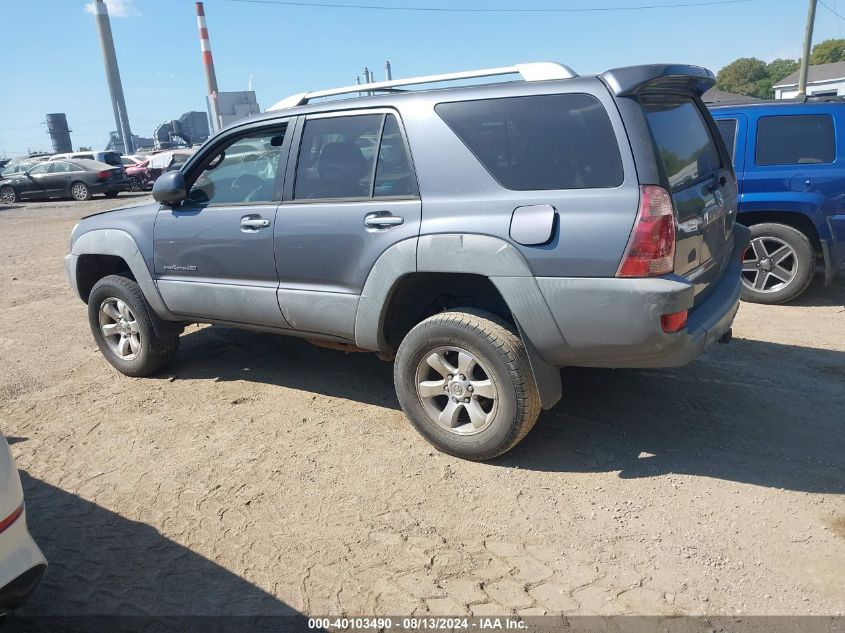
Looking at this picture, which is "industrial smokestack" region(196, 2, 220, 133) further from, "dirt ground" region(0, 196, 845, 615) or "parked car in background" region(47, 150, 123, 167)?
"dirt ground" region(0, 196, 845, 615)

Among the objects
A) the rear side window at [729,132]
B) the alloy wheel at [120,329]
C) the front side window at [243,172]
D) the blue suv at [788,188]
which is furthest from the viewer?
the rear side window at [729,132]

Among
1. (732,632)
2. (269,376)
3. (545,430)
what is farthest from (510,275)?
(269,376)

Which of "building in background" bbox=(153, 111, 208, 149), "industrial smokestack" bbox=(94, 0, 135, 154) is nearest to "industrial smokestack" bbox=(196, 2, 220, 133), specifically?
"building in background" bbox=(153, 111, 208, 149)

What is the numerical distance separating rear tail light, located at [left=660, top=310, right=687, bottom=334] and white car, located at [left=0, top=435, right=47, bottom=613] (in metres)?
2.66

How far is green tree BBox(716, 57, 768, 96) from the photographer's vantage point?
7925 cm

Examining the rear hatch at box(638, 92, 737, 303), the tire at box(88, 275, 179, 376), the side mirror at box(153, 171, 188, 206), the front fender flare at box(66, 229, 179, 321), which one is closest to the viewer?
the rear hatch at box(638, 92, 737, 303)

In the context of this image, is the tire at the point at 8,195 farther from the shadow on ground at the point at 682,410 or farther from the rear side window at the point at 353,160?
the rear side window at the point at 353,160

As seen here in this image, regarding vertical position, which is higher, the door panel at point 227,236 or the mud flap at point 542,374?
the door panel at point 227,236

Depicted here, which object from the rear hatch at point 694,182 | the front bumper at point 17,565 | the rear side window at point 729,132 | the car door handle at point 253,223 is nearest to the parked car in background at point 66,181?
the car door handle at point 253,223

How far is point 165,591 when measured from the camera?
2729mm

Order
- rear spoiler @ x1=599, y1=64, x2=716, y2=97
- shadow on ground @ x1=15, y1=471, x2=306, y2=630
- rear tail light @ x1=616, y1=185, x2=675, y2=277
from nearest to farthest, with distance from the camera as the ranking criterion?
shadow on ground @ x1=15, y1=471, x2=306, y2=630 → rear tail light @ x1=616, y1=185, x2=675, y2=277 → rear spoiler @ x1=599, y1=64, x2=716, y2=97

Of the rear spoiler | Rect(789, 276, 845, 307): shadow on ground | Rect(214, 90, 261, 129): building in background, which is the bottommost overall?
Rect(789, 276, 845, 307): shadow on ground

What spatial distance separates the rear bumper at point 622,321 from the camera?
9.82 feet

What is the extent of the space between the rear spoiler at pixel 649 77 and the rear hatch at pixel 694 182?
2.4 inches
